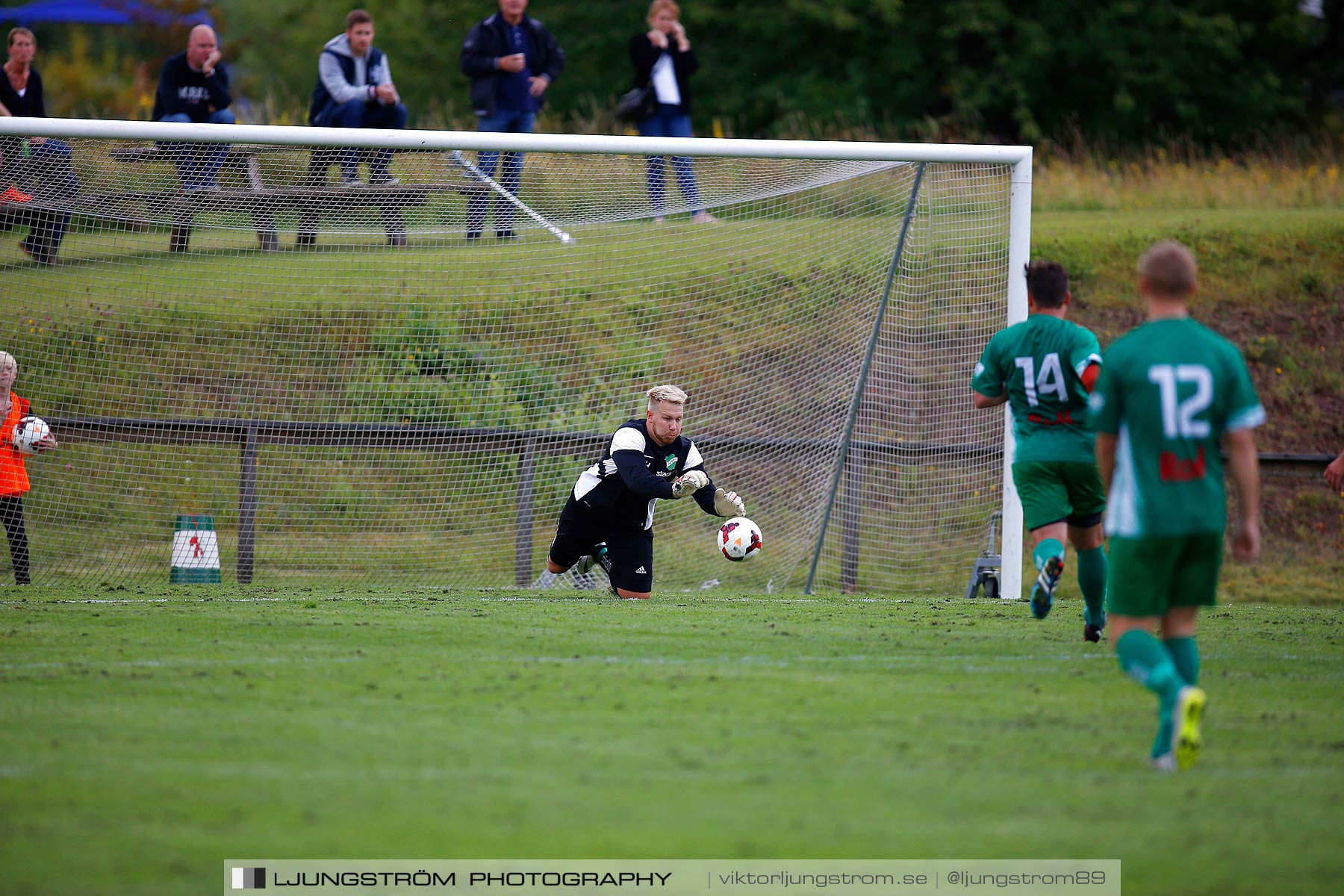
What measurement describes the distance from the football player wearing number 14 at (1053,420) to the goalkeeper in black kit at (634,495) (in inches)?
77.4

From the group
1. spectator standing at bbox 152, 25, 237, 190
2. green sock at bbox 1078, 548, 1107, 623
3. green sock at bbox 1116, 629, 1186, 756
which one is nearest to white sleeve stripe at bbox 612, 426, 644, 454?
green sock at bbox 1078, 548, 1107, 623

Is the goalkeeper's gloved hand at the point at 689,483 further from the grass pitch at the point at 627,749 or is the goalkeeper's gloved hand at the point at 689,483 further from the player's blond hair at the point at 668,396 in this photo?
the grass pitch at the point at 627,749

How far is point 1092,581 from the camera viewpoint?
6977 mm

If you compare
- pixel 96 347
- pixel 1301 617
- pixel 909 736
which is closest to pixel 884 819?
pixel 909 736

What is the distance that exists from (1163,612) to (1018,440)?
2.45 meters

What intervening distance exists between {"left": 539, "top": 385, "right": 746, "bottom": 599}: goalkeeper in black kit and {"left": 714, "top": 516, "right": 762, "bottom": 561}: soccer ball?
0.29 feet

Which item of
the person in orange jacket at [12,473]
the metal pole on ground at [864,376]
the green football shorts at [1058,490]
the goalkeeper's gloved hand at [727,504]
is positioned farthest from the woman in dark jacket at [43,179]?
the green football shorts at [1058,490]

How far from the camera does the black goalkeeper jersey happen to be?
8.57m

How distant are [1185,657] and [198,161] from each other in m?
7.07

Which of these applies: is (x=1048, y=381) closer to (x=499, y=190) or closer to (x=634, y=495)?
(x=634, y=495)

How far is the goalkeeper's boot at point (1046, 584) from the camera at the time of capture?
6.57 meters

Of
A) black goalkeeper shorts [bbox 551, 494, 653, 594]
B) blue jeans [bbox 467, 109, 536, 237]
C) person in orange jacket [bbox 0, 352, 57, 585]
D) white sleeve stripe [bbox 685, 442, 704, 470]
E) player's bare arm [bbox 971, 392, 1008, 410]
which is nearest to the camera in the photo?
player's bare arm [bbox 971, 392, 1008, 410]

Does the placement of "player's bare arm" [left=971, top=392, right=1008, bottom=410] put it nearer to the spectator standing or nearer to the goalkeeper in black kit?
the goalkeeper in black kit

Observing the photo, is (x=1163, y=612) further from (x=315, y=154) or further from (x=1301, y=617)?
(x=315, y=154)
